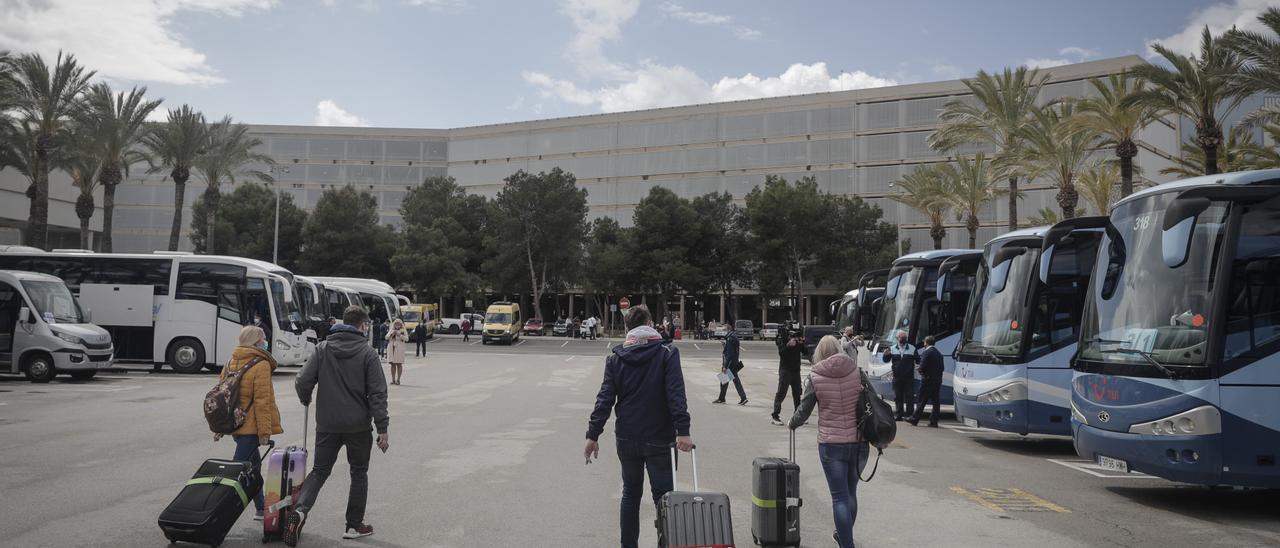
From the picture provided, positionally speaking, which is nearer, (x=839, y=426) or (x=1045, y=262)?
(x=839, y=426)

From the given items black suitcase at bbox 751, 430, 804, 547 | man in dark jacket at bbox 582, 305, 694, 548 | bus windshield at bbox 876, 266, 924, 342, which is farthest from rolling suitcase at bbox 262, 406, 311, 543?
bus windshield at bbox 876, 266, 924, 342

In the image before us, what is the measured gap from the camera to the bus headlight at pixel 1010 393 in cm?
1274

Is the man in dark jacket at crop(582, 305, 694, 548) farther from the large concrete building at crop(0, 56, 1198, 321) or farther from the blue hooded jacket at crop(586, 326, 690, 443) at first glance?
the large concrete building at crop(0, 56, 1198, 321)

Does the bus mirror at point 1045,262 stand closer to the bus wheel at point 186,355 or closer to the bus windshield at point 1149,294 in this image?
the bus windshield at point 1149,294

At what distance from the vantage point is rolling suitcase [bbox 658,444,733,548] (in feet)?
17.6

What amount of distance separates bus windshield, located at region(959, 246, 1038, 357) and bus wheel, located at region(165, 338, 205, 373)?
67.8 feet

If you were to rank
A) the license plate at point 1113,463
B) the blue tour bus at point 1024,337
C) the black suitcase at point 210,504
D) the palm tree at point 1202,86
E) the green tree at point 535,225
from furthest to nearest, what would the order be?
1. the green tree at point 535,225
2. the palm tree at point 1202,86
3. the blue tour bus at point 1024,337
4. the license plate at point 1113,463
5. the black suitcase at point 210,504

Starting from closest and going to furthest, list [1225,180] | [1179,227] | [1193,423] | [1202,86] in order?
[1193,423]
[1179,227]
[1225,180]
[1202,86]

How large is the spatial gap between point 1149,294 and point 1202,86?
18102 millimetres

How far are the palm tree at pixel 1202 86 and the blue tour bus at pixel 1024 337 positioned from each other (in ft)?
42.1

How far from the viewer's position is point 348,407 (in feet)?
21.9

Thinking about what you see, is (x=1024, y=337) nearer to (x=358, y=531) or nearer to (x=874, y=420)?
(x=874, y=420)

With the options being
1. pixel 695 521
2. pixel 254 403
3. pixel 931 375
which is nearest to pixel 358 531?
pixel 254 403

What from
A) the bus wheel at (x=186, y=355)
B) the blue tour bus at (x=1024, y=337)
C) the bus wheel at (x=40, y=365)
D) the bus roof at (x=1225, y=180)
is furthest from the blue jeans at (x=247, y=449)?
the bus wheel at (x=186, y=355)
